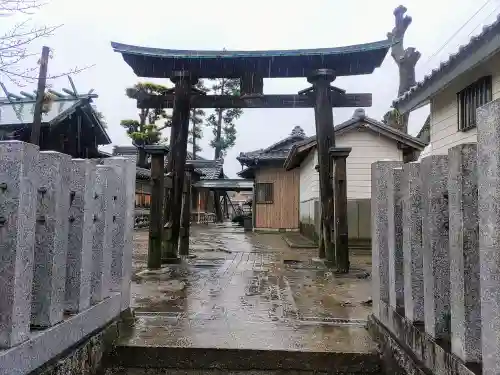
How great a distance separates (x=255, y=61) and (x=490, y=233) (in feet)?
23.1

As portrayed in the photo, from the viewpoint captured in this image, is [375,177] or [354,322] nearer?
[375,177]

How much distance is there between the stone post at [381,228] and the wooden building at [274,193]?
1657cm

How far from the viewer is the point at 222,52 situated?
317 inches

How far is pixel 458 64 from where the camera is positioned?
6395 millimetres

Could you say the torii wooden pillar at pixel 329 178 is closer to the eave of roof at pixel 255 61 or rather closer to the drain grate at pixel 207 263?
the eave of roof at pixel 255 61

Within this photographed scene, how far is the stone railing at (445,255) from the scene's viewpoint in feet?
5.76

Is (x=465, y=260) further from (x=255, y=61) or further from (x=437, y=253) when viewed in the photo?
(x=255, y=61)

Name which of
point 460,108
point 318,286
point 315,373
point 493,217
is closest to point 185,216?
point 318,286

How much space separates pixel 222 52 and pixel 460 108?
4.50 meters

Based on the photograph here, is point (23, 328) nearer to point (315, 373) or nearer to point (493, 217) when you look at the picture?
point (315, 373)

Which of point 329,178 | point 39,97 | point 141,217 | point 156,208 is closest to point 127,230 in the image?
point 156,208

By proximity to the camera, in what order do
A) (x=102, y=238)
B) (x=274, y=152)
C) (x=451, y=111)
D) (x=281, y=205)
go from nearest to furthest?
(x=102, y=238) → (x=451, y=111) → (x=281, y=205) → (x=274, y=152)

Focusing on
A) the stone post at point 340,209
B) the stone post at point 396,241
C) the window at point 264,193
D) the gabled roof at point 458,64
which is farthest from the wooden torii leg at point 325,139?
the window at point 264,193

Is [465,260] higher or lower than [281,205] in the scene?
lower
